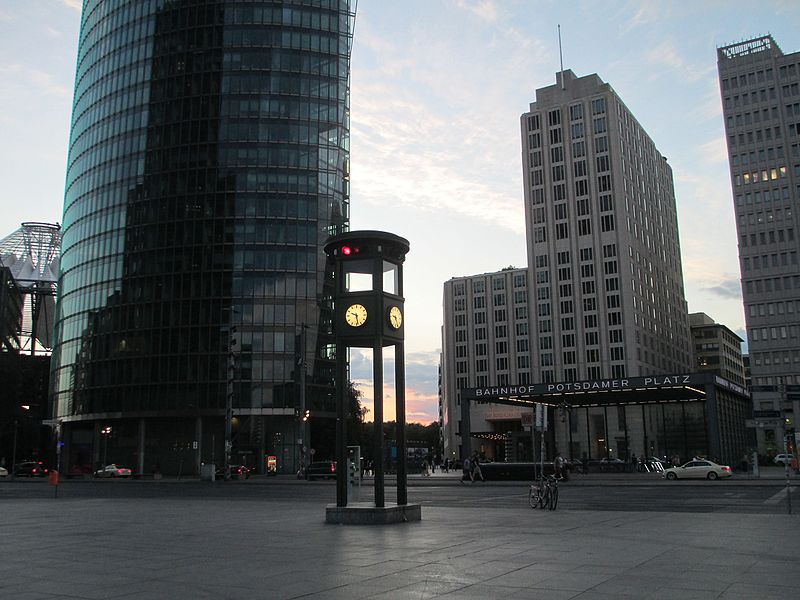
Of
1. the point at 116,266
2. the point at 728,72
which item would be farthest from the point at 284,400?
the point at 728,72

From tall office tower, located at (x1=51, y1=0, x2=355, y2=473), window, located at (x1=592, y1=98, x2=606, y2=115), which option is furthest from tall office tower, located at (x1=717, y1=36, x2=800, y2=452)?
tall office tower, located at (x1=51, y1=0, x2=355, y2=473)

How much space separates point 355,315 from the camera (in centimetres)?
2078

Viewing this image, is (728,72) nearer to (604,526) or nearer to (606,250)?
(606,250)

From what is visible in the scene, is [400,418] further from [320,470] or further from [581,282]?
[581,282]

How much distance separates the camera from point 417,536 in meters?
16.0

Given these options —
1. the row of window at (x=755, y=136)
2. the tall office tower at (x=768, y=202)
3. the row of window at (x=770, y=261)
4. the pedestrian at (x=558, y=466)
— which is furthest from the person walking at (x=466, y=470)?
the row of window at (x=755, y=136)

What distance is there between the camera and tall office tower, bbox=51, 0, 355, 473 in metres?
90.4

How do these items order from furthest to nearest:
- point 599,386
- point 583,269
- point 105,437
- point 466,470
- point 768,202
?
1. point 583,269
2. point 768,202
3. point 105,437
4. point 599,386
5. point 466,470

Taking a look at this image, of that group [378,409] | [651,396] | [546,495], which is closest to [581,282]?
[651,396]

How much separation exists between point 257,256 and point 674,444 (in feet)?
178

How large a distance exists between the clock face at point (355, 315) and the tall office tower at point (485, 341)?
381 ft

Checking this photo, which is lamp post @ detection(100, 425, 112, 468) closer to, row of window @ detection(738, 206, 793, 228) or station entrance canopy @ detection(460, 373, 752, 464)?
station entrance canopy @ detection(460, 373, 752, 464)

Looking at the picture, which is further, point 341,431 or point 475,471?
point 475,471

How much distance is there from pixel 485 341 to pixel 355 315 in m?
131
